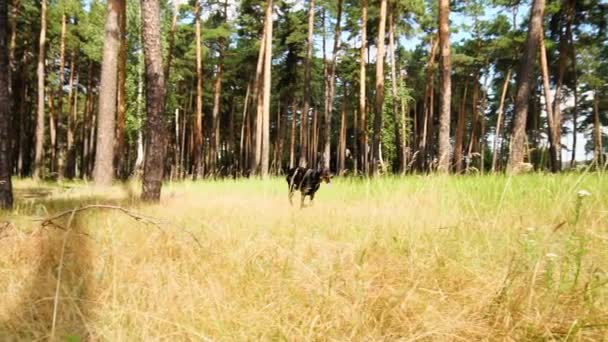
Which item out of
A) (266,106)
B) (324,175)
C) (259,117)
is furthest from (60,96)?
(324,175)

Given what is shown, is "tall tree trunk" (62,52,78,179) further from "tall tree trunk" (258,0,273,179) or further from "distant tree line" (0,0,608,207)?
"tall tree trunk" (258,0,273,179)

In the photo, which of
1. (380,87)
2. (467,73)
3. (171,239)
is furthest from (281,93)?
(171,239)

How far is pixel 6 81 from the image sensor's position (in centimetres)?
468

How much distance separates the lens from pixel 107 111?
33.1 ft

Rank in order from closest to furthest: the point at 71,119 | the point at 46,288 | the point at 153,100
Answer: the point at 46,288, the point at 153,100, the point at 71,119

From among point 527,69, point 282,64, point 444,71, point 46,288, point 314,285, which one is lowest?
point 46,288

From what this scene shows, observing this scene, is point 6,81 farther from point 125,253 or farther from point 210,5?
point 210,5

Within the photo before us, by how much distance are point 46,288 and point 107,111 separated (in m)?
9.58

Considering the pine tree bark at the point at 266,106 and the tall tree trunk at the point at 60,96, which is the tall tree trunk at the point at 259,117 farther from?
the tall tree trunk at the point at 60,96

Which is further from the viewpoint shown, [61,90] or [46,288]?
[61,90]

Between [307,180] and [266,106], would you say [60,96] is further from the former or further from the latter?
[307,180]

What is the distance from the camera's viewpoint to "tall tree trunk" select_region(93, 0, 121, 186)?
10.1 metres

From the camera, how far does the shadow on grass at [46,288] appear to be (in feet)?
5.07

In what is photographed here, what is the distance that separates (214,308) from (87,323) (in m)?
0.60
